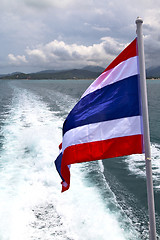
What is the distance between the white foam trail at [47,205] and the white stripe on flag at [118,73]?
3825 mm

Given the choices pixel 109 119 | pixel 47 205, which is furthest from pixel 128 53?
pixel 47 205

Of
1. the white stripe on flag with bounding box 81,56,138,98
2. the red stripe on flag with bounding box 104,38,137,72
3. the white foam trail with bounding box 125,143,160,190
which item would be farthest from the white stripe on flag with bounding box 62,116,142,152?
the white foam trail with bounding box 125,143,160,190

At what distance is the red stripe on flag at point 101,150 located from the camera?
3.21 metres

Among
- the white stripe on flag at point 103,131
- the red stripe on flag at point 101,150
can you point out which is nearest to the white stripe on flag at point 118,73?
the white stripe on flag at point 103,131

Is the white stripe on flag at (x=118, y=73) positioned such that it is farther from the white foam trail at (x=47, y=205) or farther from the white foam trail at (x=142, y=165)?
the white foam trail at (x=142, y=165)

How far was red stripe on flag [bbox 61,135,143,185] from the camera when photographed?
10.5 ft

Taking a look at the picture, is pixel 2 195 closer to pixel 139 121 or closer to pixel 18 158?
pixel 18 158

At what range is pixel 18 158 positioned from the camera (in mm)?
9953

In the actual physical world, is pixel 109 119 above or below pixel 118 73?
below

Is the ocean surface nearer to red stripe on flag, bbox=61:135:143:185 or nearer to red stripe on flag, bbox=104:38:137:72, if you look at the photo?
red stripe on flag, bbox=61:135:143:185

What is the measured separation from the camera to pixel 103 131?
3352 millimetres

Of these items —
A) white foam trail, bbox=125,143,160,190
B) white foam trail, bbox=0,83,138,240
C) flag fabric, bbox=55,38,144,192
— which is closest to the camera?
flag fabric, bbox=55,38,144,192

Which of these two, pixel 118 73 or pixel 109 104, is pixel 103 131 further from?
pixel 118 73

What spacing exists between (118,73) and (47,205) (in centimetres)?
481
